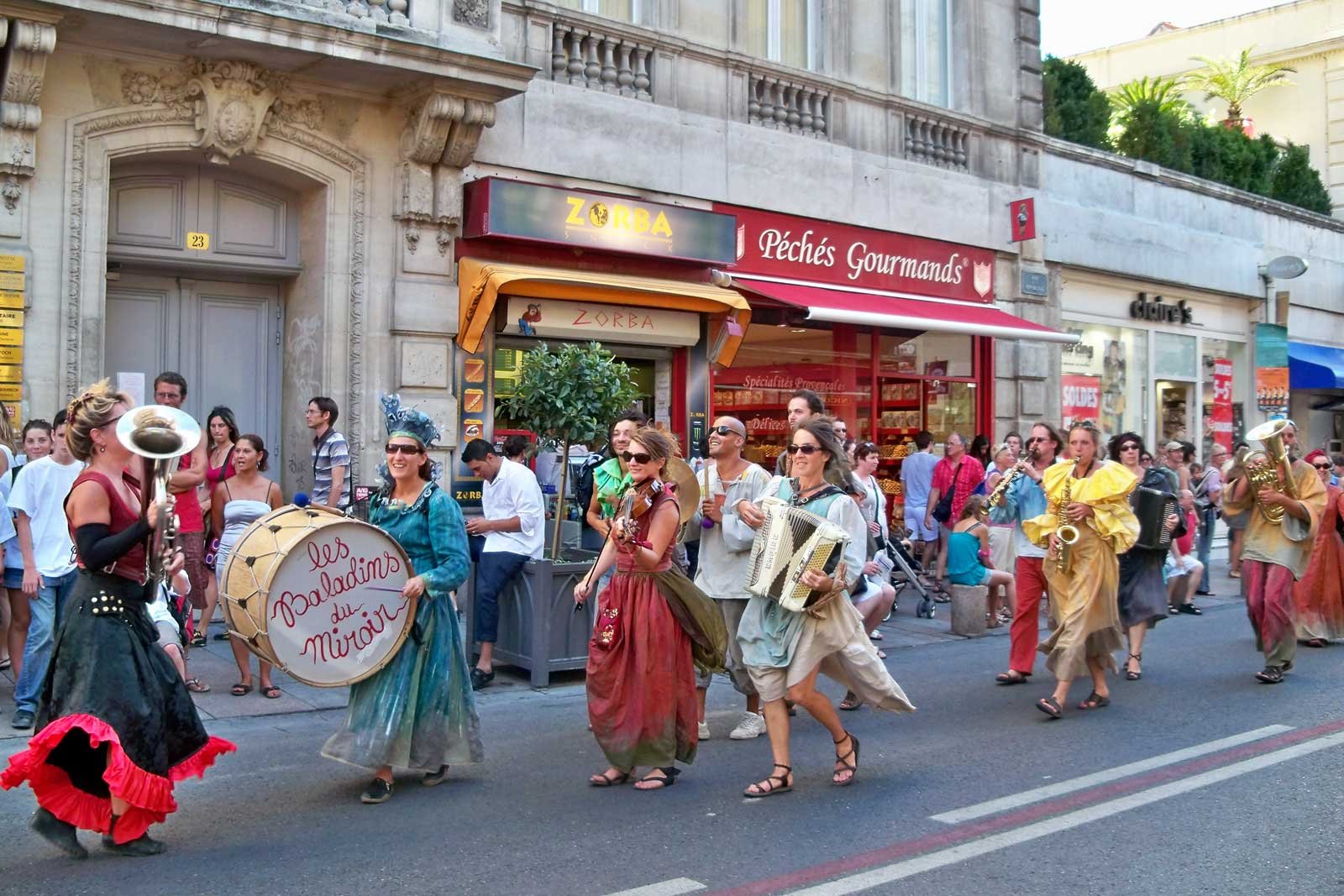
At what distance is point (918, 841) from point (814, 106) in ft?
37.7

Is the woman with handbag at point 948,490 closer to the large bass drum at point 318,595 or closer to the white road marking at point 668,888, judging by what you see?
the large bass drum at point 318,595

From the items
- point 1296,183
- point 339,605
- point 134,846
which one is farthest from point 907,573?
point 1296,183

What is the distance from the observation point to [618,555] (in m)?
6.23

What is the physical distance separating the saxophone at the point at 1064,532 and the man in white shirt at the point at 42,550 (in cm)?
596

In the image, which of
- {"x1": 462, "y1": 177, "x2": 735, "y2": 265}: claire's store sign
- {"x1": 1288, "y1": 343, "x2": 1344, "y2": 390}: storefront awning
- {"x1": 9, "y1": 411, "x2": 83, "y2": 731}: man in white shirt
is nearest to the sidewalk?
{"x1": 9, "y1": 411, "x2": 83, "y2": 731}: man in white shirt

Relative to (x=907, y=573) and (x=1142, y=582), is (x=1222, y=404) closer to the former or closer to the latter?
(x=907, y=573)

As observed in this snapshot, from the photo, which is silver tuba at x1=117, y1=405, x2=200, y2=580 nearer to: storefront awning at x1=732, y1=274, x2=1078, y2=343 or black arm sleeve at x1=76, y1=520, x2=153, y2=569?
black arm sleeve at x1=76, y1=520, x2=153, y2=569

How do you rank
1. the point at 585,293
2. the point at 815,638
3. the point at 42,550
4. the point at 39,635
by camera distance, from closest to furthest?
1. the point at 815,638
2. the point at 39,635
3. the point at 42,550
4. the point at 585,293

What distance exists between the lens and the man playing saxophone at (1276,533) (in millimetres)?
A: 8922

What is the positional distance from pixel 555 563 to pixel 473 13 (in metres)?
5.64

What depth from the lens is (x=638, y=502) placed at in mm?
6180

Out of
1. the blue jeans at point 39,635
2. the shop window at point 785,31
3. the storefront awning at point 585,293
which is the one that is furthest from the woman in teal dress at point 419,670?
the shop window at point 785,31

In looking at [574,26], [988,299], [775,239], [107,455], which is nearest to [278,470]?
[574,26]

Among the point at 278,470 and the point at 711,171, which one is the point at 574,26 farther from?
the point at 278,470
